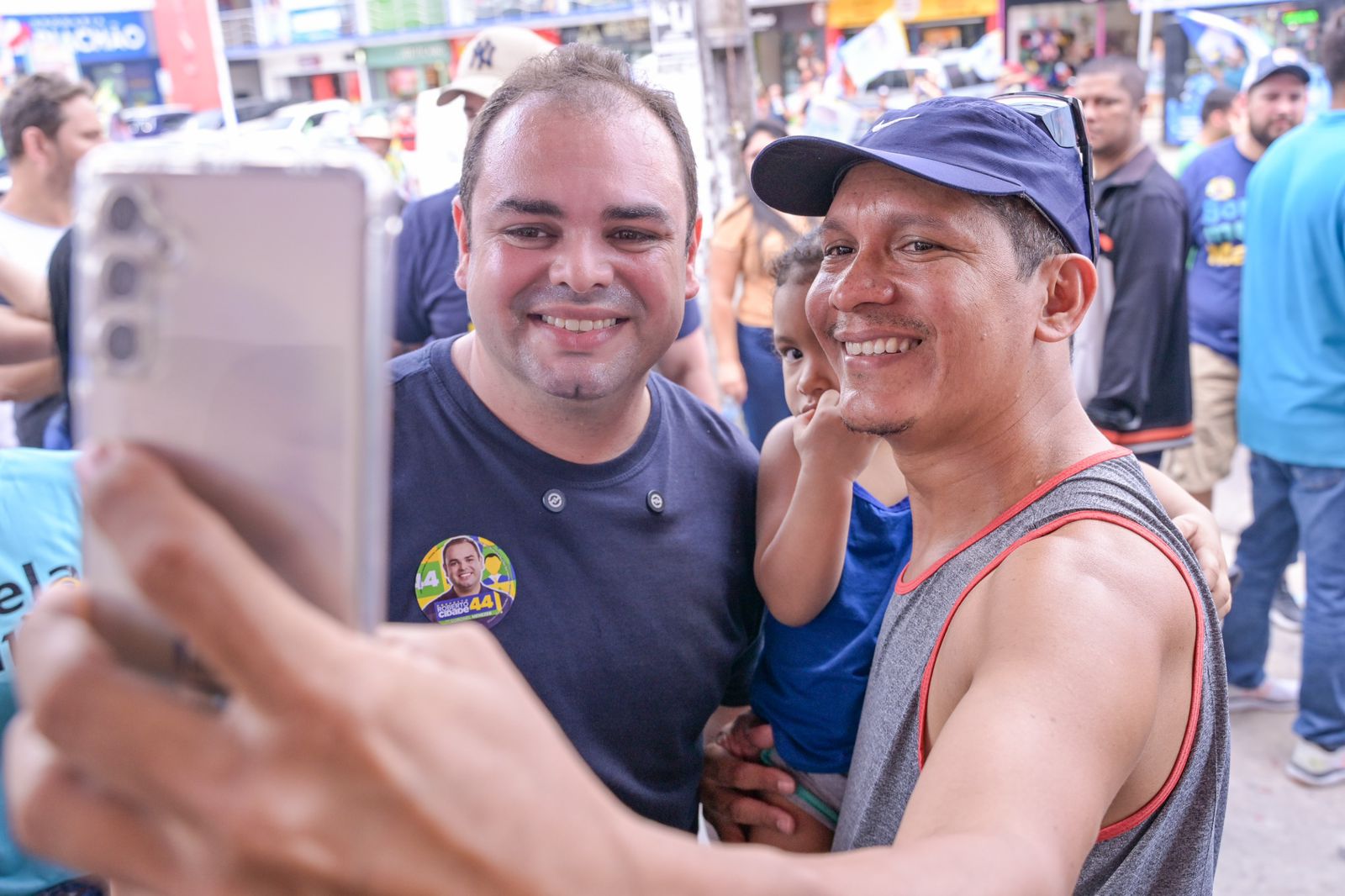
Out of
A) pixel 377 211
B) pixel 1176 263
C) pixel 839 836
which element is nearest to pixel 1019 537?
pixel 839 836

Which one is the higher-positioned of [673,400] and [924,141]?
[924,141]

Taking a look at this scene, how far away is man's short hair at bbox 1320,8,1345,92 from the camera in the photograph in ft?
12.1

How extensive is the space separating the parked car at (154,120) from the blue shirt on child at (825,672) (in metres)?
18.3

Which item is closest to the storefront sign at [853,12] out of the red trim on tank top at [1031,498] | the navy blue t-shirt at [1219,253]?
the navy blue t-shirt at [1219,253]

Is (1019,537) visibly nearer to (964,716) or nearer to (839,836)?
(964,716)

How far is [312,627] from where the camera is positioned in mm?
489

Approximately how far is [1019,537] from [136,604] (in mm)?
1091

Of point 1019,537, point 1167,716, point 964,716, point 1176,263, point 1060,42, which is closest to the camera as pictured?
point 964,716

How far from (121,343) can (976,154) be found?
1.24m

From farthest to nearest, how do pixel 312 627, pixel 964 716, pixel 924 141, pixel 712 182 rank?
pixel 712 182 → pixel 924 141 → pixel 964 716 → pixel 312 627

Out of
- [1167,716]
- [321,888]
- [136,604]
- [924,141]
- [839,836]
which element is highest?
[924,141]

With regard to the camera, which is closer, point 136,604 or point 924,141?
point 136,604

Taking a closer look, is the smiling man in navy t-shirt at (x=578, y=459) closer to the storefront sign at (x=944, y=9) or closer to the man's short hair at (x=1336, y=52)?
the man's short hair at (x=1336, y=52)

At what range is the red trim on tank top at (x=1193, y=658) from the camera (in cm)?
123
